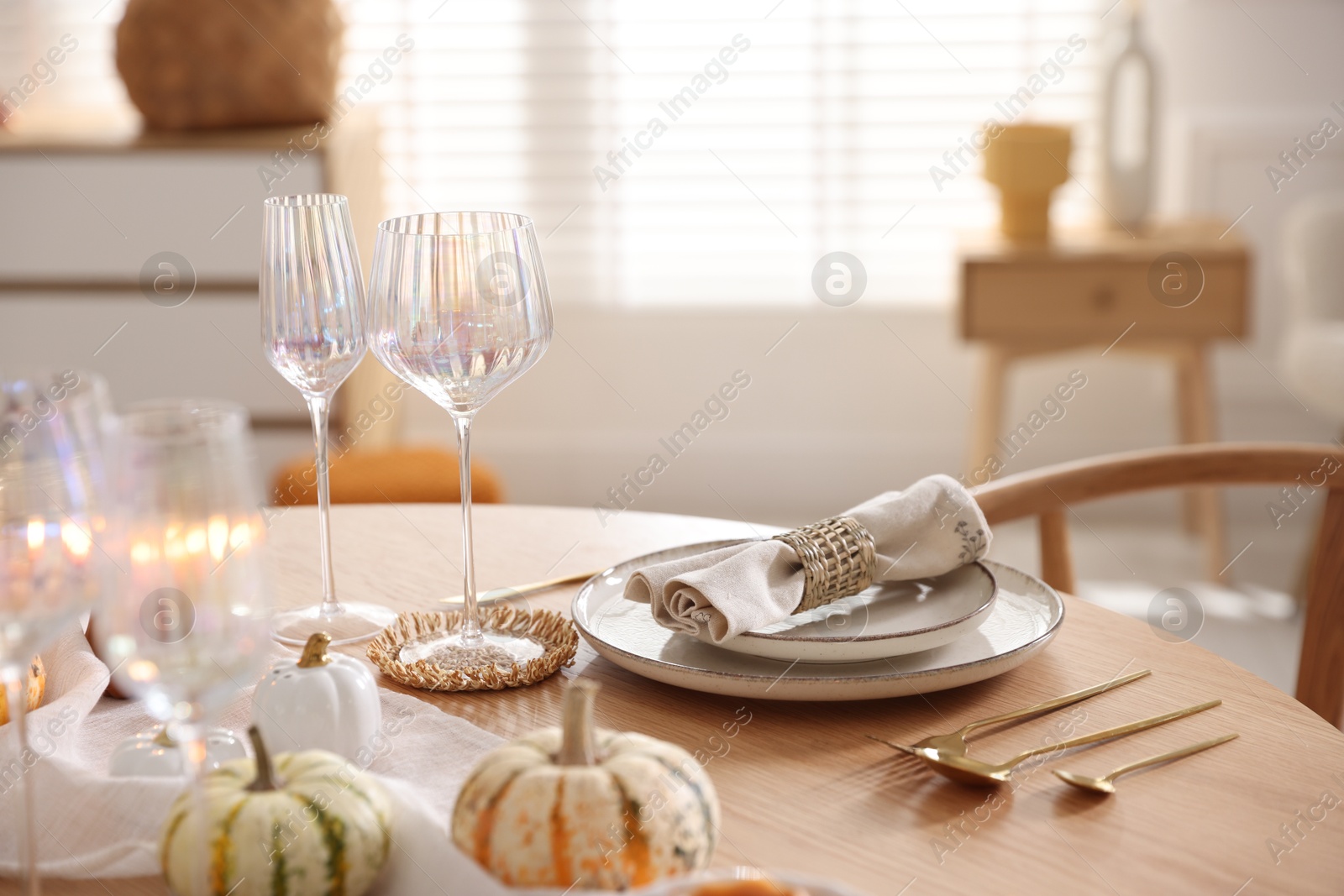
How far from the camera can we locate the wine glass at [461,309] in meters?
0.76

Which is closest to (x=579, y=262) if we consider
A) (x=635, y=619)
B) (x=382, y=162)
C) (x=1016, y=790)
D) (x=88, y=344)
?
(x=382, y=162)

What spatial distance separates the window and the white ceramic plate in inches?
96.4

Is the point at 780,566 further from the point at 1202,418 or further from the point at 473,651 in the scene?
the point at 1202,418

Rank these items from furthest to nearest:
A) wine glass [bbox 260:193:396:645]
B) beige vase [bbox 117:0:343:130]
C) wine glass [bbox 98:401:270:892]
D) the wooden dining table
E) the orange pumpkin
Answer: beige vase [bbox 117:0:343:130] → wine glass [bbox 260:193:396:645] → the orange pumpkin → the wooden dining table → wine glass [bbox 98:401:270:892]

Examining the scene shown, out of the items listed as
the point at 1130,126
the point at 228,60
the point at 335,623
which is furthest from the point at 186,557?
the point at 1130,126

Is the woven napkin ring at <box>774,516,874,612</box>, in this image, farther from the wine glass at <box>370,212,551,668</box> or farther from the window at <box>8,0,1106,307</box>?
the window at <box>8,0,1106,307</box>

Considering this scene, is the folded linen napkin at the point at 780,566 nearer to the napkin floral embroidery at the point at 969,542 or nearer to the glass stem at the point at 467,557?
the napkin floral embroidery at the point at 969,542

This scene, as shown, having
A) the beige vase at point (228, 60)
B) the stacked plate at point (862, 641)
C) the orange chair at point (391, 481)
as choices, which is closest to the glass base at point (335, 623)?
the stacked plate at point (862, 641)

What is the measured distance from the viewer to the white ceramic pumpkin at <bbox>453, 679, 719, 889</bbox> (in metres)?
0.52

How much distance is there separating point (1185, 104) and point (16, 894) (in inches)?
125

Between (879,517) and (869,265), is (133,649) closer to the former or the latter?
(879,517)

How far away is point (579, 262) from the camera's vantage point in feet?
11.0

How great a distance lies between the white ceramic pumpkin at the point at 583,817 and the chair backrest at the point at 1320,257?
2389 mm

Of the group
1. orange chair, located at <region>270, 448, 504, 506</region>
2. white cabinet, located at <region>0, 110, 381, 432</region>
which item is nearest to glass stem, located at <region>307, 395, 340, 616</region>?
orange chair, located at <region>270, 448, 504, 506</region>
